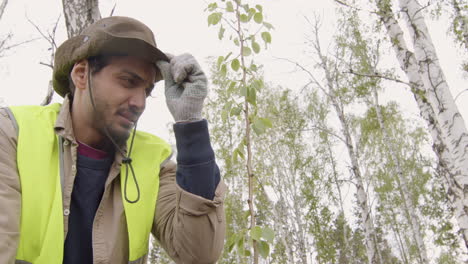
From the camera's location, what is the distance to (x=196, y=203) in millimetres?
1411

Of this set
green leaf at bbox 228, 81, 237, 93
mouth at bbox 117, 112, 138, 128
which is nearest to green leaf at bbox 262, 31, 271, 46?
green leaf at bbox 228, 81, 237, 93

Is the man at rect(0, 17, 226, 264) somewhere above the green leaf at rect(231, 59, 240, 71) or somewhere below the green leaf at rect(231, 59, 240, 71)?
below

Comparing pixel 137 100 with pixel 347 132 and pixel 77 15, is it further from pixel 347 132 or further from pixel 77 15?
pixel 347 132

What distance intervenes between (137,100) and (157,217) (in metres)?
0.56

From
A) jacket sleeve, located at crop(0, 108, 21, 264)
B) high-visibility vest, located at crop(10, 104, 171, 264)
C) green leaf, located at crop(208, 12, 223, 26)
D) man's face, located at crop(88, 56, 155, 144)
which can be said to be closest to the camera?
jacket sleeve, located at crop(0, 108, 21, 264)

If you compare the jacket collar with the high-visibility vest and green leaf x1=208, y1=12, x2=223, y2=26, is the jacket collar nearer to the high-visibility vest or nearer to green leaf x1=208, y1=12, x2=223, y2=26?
the high-visibility vest

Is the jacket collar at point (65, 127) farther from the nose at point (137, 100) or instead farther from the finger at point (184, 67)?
the finger at point (184, 67)

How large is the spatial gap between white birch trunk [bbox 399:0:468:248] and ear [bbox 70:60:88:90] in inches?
171

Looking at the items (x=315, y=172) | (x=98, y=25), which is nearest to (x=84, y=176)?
(x=98, y=25)

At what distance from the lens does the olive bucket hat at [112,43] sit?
160cm

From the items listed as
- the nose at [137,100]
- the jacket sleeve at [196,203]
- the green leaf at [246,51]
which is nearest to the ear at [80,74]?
the nose at [137,100]

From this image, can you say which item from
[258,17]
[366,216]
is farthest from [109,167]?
[366,216]

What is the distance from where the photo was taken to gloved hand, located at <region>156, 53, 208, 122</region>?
4.84ft

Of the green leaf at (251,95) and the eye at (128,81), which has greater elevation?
the eye at (128,81)
